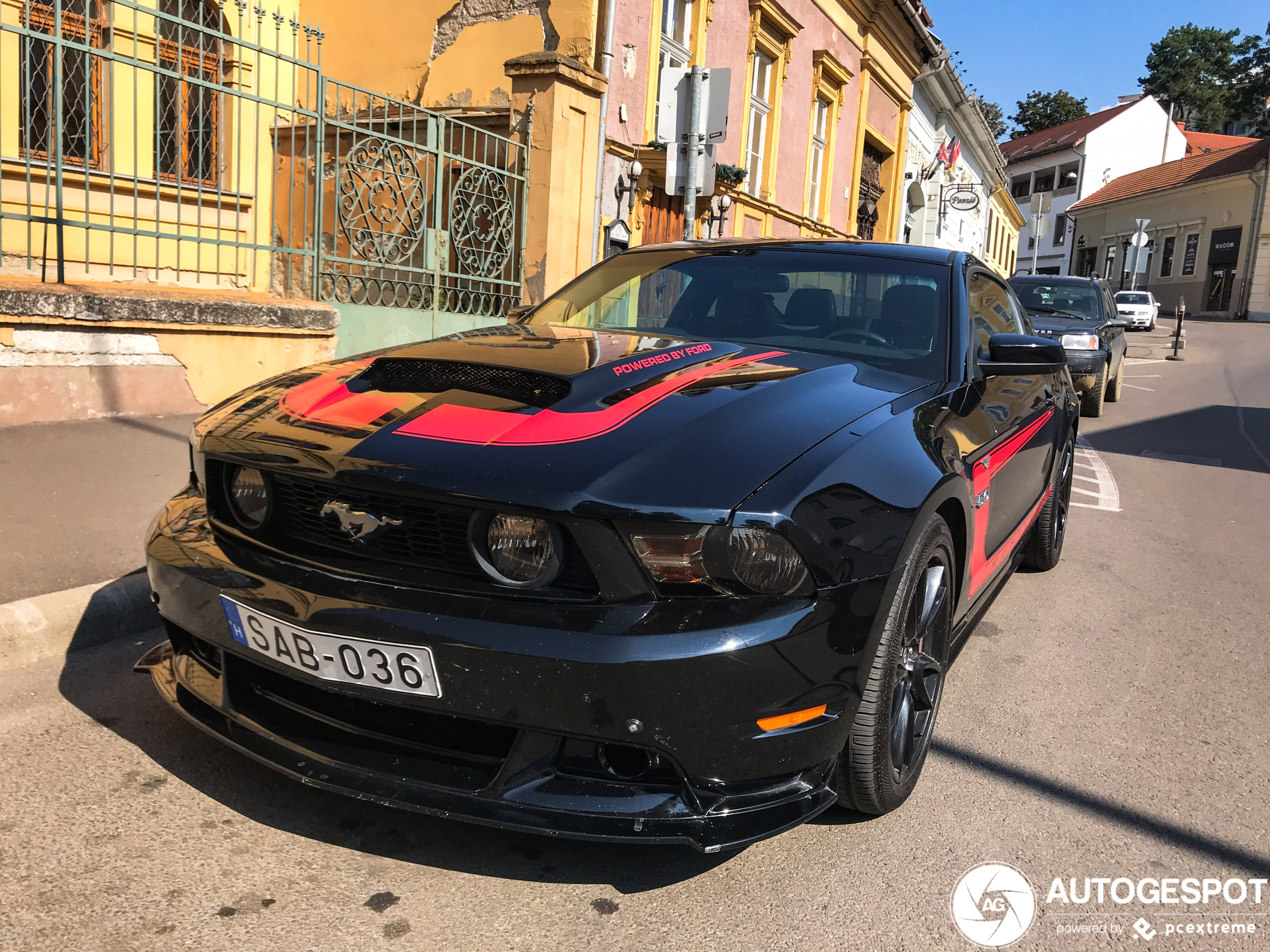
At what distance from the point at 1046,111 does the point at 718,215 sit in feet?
244

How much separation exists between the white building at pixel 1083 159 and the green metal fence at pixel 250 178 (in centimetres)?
5676

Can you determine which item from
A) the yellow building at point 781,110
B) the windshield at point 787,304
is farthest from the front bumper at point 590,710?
the yellow building at point 781,110

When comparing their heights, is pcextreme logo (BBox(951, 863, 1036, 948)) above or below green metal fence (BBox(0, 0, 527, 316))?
below

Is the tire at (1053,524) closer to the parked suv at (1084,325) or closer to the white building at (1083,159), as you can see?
the parked suv at (1084,325)

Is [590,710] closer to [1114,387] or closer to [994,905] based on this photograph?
[994,905]

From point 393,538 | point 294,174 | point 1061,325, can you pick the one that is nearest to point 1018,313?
point 393,538

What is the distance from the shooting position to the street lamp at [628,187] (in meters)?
10.3

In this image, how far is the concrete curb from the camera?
10.1 ft

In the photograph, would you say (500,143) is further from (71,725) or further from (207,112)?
(71,725)

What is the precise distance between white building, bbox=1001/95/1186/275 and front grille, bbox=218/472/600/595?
62496 millimetres

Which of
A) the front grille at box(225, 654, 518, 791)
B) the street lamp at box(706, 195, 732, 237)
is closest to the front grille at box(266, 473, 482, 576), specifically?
the front grille at box(225, 654, 518, 791)

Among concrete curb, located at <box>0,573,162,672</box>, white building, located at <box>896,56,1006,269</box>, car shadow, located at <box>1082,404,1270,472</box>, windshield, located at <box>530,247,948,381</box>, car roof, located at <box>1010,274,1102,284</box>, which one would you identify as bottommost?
concrete curb, located at <box>0,573,162,672</box>

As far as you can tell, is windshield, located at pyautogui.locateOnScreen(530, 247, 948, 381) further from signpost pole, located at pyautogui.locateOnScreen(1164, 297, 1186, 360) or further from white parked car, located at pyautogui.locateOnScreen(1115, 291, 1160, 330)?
white parked car, located at pyautogui.locateOnScreen(1115, 291, 1160, 330)

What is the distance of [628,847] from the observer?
2293 millimetres
